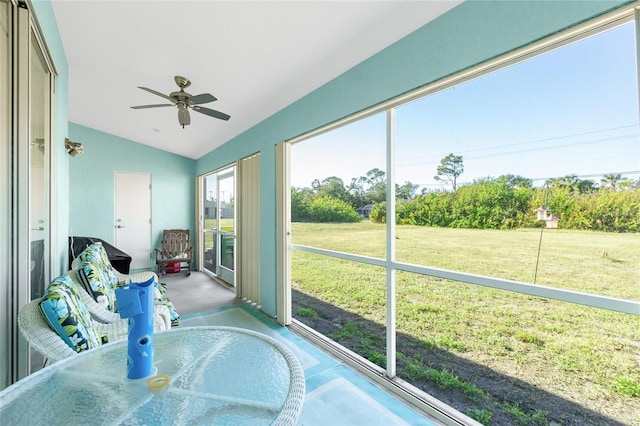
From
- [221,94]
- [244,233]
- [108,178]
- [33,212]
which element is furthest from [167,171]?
[33,212]

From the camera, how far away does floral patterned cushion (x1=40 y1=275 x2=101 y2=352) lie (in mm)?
1187

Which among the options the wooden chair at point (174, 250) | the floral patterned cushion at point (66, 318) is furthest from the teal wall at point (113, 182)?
the floral patterned cushion at point (66, 318)

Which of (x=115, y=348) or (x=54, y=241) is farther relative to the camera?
(x=54, y=241)

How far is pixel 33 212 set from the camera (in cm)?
167

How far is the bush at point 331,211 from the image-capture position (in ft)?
10.3

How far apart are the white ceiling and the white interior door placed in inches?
98.4

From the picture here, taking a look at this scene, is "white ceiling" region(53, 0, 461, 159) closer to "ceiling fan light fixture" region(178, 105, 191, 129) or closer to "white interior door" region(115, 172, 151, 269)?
"ceiling fan light fixture" region(178, 105, 191, 129)

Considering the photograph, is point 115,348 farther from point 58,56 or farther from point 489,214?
point 58,56

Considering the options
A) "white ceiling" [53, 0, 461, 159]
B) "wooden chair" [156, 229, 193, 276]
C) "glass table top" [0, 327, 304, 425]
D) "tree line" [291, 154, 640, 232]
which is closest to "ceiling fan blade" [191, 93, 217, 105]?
"white ceiling" [53, 0, 461, 159]

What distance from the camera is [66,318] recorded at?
1225 millimetres

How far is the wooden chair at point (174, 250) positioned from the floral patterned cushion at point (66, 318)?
4524 millimetres

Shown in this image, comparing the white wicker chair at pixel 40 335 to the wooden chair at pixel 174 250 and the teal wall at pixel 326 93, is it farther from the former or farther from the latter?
the wooden chair at pixel 174 250

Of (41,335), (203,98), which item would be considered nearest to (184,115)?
(203,98)

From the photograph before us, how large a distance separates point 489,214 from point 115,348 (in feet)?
7.72
